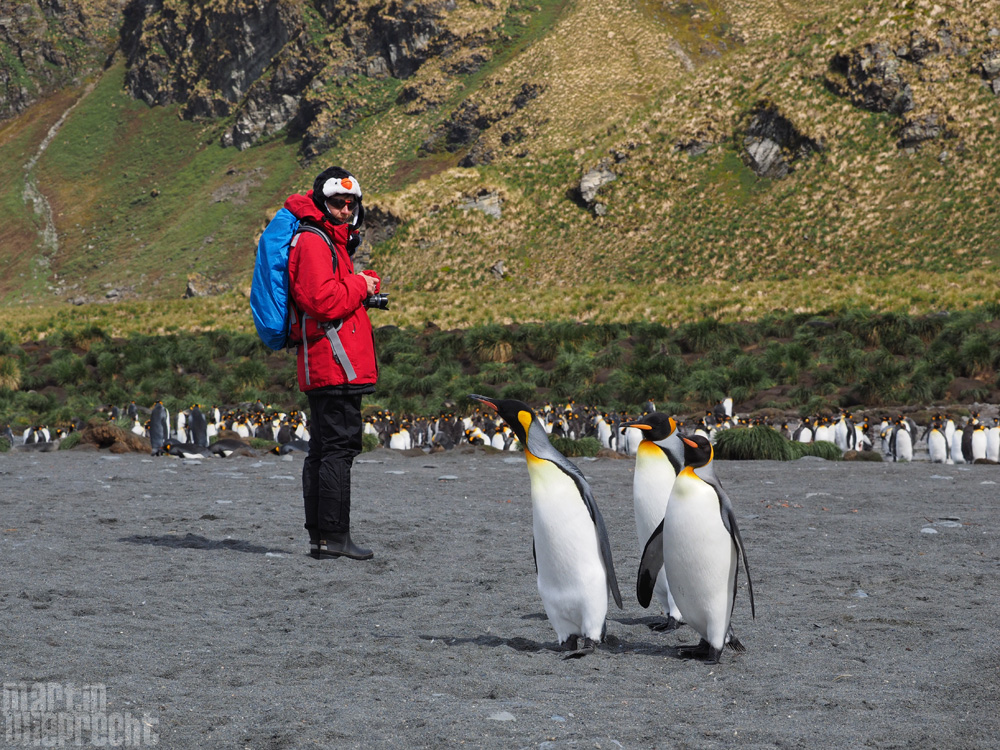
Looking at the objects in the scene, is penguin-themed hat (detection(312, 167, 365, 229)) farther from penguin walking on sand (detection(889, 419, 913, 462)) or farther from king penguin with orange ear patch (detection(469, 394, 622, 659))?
penguin walking on sand (detection(889, 419, 913, 462))

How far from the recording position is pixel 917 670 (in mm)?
2742

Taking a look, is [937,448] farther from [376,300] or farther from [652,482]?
Result: [376,300]

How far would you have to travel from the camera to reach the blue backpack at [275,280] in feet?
14.3

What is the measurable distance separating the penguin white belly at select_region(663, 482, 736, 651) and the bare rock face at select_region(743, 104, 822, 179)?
42629 mm

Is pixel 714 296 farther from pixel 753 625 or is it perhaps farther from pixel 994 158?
pixel 753 625

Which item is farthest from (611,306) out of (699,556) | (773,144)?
(699,556)

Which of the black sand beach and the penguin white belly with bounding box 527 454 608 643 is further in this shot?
the penguin white belly with bounding box 527 454 608 643

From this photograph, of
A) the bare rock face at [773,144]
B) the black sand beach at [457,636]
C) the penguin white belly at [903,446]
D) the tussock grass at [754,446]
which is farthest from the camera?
the bare rock face at [773,144]

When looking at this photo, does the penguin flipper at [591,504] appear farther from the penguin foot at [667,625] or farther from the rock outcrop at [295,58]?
the rock outcrop at [295,58]

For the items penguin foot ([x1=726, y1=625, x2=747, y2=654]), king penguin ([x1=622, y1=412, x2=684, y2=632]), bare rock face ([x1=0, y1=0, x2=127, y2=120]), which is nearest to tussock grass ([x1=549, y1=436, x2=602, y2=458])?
king penguin ([x1=622, y1=412, x2=684, y2=632])

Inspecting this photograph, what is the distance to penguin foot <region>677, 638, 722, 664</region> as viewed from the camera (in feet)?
9.68

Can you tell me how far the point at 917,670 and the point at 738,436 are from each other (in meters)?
9.25

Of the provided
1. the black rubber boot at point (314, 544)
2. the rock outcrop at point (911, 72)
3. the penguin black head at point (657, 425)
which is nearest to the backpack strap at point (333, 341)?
the black rubber boot at point (314, 544)

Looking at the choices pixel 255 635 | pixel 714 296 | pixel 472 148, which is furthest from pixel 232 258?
pixel 255 635
